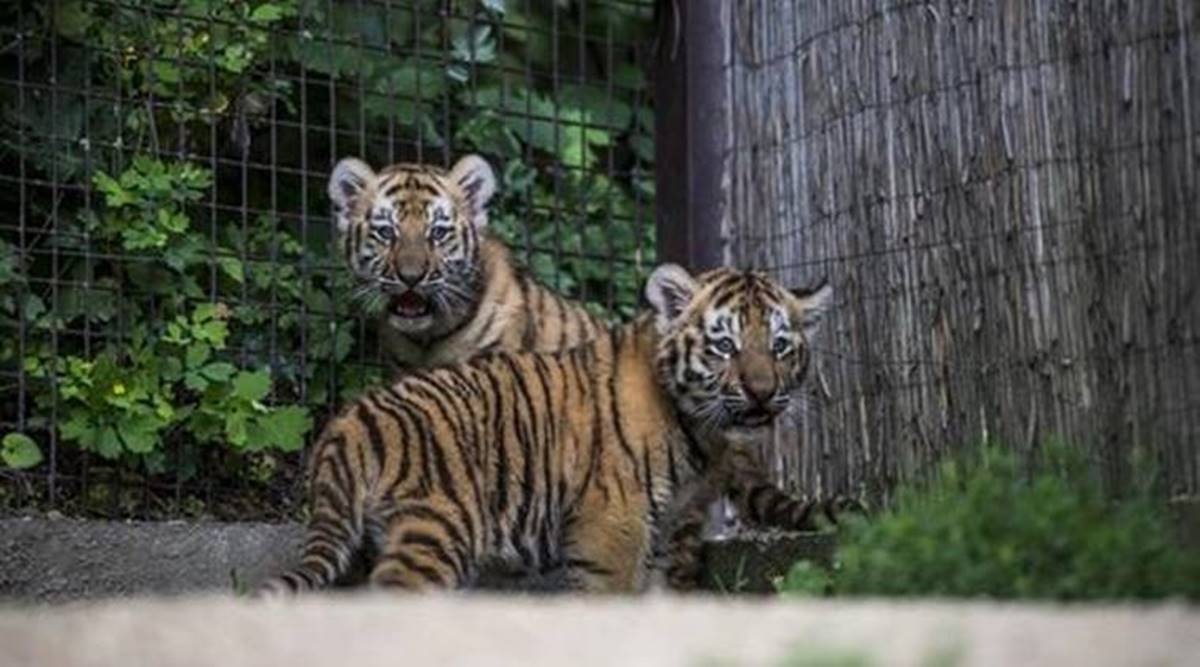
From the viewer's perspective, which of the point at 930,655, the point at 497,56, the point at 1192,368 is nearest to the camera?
the point at 930,655

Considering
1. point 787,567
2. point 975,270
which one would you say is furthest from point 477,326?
point 975,270

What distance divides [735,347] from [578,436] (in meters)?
0.56

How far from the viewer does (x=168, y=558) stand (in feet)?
28.4

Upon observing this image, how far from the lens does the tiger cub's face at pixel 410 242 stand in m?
9.30

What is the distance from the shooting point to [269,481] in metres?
9.48

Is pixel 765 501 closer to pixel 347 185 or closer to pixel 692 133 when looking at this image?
pixel 692 133

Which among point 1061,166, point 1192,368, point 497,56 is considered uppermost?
point 497,56

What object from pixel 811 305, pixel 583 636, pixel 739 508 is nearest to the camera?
pixel 583 636

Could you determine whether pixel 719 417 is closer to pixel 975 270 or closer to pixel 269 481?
pixel 975 270

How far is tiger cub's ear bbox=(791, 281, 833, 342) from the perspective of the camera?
841 cm

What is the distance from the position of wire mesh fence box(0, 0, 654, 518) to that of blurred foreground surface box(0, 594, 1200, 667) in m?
4.35

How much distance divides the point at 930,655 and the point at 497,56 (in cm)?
646

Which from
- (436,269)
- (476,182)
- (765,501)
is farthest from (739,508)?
(476,182)

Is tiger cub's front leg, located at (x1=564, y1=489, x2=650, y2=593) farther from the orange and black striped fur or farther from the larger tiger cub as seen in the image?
the orange and black striped fur
